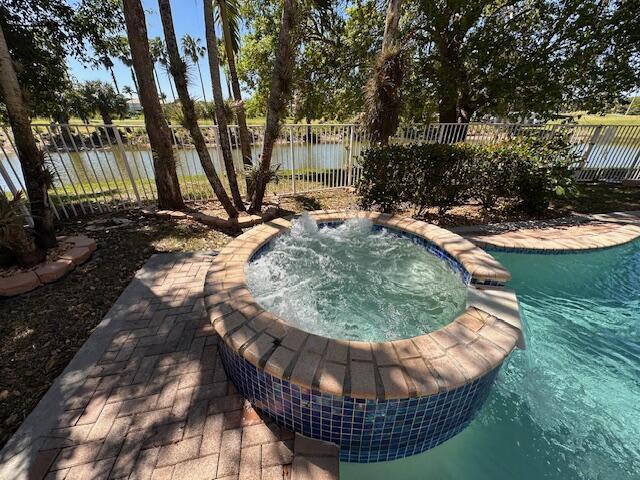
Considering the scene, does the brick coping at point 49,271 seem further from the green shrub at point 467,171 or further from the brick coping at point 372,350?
the green shrub at point 467,171

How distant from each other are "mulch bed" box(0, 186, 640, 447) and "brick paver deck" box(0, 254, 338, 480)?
0.21m

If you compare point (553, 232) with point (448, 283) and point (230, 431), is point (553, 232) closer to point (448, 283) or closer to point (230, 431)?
point (448, 283)

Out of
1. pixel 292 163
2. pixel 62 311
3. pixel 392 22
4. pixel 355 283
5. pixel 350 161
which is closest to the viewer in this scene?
pixel 62 311

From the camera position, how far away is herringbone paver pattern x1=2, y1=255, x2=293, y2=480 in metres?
1.62

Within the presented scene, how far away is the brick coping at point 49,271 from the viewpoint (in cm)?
305

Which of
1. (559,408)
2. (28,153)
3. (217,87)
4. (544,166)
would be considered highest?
(217,87)

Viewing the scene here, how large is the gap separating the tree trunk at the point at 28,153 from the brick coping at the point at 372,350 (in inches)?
113

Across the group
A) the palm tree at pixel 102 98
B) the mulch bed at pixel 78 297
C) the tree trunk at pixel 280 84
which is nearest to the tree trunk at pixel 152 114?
the mulch bed at pixel 78 297

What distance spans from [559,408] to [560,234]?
3.71 meters

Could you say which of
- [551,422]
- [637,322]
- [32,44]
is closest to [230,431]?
[551,422]

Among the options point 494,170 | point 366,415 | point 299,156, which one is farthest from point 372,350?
point 299,156

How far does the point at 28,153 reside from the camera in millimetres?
3293

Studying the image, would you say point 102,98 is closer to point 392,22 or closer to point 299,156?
point 299,156

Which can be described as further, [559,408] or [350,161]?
[350,161]
